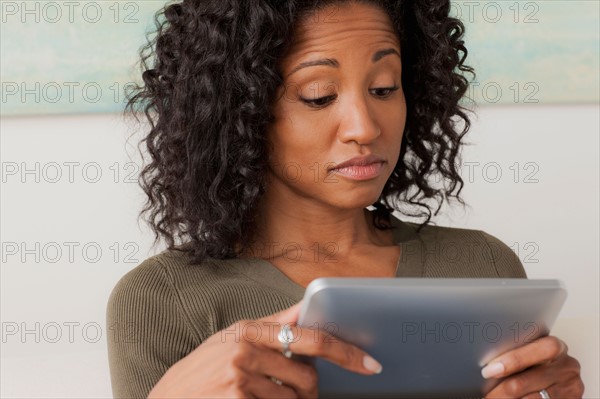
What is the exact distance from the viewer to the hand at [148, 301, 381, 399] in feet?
3.78

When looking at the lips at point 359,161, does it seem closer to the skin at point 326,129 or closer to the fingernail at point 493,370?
the skin at point 326,129

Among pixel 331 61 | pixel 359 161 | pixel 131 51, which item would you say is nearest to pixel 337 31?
pixel 331 61

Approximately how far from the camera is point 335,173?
59.0 inches

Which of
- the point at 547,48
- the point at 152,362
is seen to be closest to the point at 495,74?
the point at 547,48

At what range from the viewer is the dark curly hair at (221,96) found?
1.51m

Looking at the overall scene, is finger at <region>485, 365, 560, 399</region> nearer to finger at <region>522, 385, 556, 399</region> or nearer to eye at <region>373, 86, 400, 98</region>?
finger at <region>522, 385, 556, 399</region>

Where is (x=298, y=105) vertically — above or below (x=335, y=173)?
above

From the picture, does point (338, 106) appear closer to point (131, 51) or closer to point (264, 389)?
point (264, 389)

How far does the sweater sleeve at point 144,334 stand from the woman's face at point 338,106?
0.90 ft

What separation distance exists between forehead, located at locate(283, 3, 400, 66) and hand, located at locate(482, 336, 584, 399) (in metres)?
0.52

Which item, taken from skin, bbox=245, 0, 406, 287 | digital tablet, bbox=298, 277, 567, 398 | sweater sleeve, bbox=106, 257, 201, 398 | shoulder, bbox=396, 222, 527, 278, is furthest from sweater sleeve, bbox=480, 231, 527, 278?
sweater sleeve, bbox=106, 257, 201, 398

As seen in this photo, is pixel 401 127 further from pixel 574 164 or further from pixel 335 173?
pixel 574 164

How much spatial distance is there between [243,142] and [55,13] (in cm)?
93

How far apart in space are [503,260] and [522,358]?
53 cm
